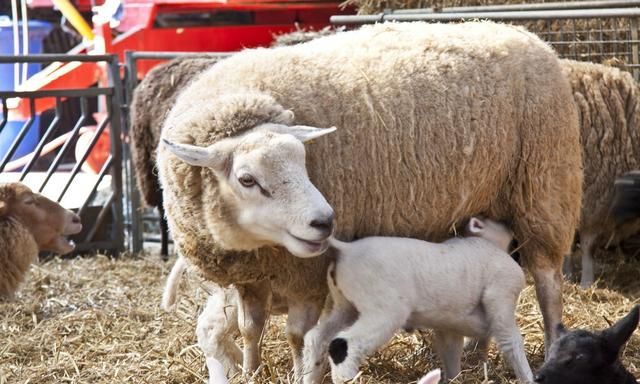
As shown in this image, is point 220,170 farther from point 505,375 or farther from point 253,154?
point 505,375

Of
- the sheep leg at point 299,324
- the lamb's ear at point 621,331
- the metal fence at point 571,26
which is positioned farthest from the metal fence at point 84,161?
the lamb's ear at point 621,331

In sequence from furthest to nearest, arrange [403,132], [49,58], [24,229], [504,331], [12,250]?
[49,58]
[24,229]
[12,250]
[403,132]
[504,331]

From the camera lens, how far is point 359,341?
4.76 metres

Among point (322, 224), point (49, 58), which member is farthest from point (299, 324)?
point (49, 58)

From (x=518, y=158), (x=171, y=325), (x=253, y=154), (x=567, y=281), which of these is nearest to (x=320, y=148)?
(x=253, y=154)

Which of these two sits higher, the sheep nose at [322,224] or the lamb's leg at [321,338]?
the sheep nose at [322,224]

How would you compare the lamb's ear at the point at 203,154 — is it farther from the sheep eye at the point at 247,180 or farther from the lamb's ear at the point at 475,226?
the lamb's ear at the point at 475,226

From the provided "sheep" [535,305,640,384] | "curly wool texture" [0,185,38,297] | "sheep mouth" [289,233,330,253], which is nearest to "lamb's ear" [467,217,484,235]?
"sheep" [535,305,640,384]

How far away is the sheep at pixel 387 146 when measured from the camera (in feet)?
15.9

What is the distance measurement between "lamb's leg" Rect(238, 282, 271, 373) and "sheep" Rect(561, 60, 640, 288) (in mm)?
3446

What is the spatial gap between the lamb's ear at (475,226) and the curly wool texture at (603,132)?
285 centimetres

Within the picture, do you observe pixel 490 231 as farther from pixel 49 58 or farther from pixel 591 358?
pixel 49 58

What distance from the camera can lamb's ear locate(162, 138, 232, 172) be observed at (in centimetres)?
455

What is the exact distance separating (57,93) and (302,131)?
16.5ft
